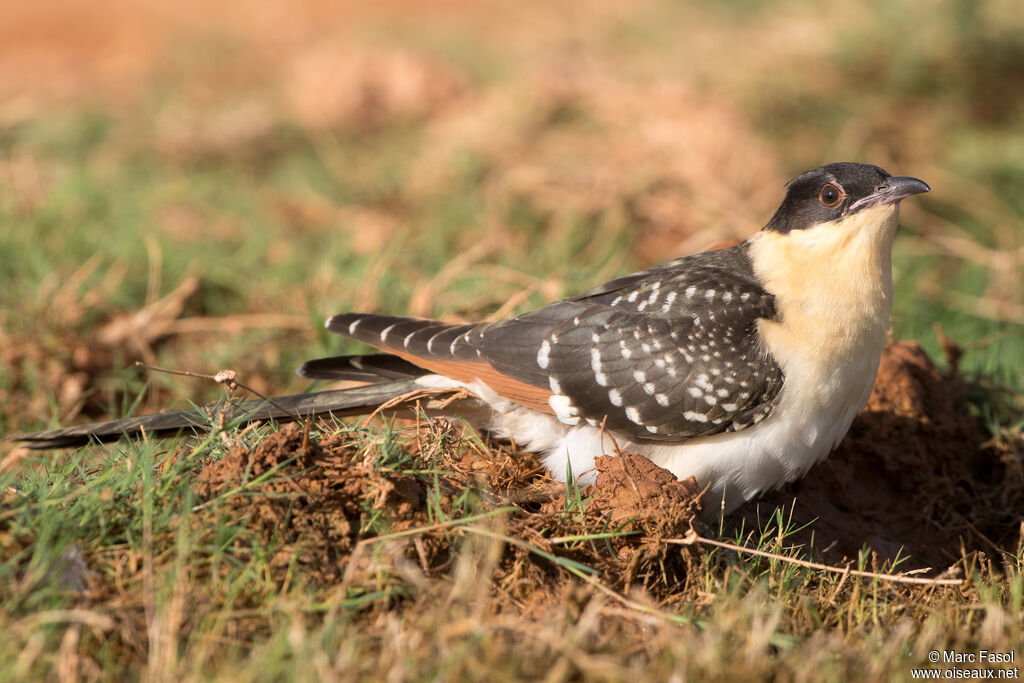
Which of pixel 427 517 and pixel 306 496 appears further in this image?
pixel 427 517

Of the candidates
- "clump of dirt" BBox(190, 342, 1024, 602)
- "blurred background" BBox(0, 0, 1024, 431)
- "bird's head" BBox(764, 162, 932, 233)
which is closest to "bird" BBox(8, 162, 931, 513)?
"bird's head" BBox(764, 162, 932, 233)

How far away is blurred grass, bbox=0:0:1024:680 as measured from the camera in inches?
104

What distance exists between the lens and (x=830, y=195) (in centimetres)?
354

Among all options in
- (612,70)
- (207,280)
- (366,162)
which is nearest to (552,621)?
(207,280)

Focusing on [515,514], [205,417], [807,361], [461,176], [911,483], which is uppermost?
[461,176]

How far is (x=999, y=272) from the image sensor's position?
20.9 feet

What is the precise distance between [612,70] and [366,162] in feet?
7.53

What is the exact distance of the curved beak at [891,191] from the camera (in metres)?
3.41

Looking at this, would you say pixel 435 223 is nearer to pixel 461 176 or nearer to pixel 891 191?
pixel 461 176

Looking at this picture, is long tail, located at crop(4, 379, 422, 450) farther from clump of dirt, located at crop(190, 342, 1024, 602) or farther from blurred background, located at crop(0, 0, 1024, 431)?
blurred background, located at crop(0, 0, 1024, 431)

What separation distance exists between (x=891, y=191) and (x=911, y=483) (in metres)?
1.36

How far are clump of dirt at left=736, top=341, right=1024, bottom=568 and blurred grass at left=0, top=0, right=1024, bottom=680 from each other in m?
0.32

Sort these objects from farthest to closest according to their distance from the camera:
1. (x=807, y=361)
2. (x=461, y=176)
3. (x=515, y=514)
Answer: (x=461, y=176), (x=807, y=361), (x=515, y=514)

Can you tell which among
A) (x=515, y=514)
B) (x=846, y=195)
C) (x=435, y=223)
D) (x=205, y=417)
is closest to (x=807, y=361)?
(x=846, y=195)
